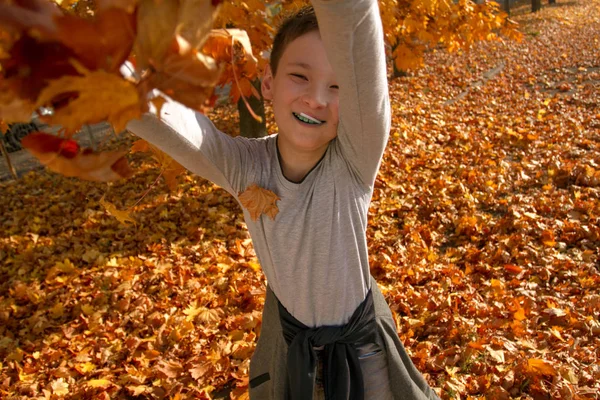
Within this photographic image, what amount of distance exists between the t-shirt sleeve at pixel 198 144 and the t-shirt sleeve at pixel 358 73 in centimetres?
34

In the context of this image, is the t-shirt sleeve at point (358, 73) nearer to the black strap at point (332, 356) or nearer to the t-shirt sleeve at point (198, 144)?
the t-shirt sleeve at point (198, 144)

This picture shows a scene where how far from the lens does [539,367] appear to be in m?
2.45

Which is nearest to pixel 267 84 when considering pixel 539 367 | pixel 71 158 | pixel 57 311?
pixel 71 158

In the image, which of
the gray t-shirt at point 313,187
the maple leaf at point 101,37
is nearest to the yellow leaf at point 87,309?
the gray t-shirt at point 313,187

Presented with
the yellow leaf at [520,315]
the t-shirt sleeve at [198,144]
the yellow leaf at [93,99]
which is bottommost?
the yellow leaf at [520,315]

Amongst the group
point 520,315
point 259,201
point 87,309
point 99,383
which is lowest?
point 520,315

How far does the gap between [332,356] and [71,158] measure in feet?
3.82

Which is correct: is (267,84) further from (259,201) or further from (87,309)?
(87,309)

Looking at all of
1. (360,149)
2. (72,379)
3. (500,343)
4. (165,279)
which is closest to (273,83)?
(360,149)

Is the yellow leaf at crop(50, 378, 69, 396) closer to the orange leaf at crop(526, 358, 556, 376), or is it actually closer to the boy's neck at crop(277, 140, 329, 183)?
the boy's neck at crop(277, 140, 329, 183)

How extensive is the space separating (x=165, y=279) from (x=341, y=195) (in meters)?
2.66

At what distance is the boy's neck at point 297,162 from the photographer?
4.46 ft

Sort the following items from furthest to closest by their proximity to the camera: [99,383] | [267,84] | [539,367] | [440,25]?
[440,25], [99,383], [539,367], [267,84]

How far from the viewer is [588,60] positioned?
10477 millimetres
